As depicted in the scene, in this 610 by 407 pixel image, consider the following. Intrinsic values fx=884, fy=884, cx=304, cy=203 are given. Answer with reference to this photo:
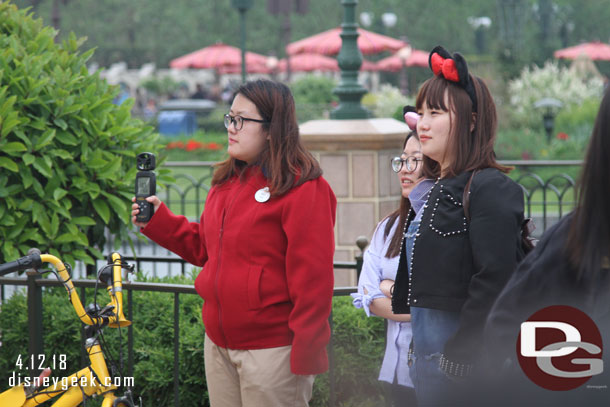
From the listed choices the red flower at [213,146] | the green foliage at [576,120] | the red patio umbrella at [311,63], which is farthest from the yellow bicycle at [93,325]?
the red patio umbrella at [311,63]

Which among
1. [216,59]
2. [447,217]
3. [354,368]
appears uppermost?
[216,59]

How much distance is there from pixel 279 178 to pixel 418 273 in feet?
2.30

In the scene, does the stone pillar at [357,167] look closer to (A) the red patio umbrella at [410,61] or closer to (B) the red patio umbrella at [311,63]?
(A) the red patio umbrella at [410,61]

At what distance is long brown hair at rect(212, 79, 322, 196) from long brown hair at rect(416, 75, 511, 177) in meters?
0.59

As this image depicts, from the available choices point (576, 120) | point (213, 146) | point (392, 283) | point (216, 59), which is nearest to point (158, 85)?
point (216, 59)

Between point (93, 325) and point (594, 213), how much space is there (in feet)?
6.82

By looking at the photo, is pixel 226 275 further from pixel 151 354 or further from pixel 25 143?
pixel 25 143

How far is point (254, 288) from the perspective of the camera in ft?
10.5

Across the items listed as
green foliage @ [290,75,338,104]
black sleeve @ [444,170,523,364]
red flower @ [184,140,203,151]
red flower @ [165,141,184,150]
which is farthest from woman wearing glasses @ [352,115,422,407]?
green foliage @ [290,75,338,104]

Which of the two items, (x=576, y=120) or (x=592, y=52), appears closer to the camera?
(x=576, y=120)

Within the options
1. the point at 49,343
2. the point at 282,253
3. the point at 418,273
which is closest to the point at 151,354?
the point at 49,343

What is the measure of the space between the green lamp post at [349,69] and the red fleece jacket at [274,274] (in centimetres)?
478

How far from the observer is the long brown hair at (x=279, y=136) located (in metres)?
3.32

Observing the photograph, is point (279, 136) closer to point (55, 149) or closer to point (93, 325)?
point (93, 325)
